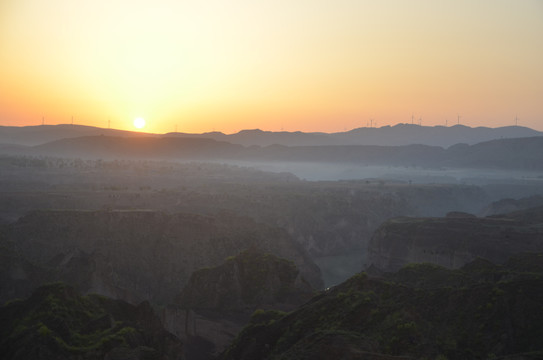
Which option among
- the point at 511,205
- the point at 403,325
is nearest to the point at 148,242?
the point at 403,325

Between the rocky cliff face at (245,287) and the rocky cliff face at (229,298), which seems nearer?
the rocky cliff face at (229,298)

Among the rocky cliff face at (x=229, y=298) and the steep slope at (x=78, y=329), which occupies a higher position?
the steep slope at (x=78, y=329)

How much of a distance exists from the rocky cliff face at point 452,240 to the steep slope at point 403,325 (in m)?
40.2

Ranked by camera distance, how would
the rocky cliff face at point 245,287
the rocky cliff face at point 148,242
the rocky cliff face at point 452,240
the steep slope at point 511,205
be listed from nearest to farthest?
1. the rocky cliff face at point 245,287
2. the rocky cliff face at point 148,242
3. the rocky cliff face at point 452,240
4. the steep slope at point 511,205

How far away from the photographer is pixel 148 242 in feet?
250

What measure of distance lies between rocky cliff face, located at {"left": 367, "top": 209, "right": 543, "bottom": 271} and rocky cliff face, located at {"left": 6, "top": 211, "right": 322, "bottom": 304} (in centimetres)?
1401

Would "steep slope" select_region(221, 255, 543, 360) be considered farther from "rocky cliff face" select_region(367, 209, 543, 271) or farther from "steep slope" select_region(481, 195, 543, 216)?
"steep slope" select_region(481, 195, 543, 216)

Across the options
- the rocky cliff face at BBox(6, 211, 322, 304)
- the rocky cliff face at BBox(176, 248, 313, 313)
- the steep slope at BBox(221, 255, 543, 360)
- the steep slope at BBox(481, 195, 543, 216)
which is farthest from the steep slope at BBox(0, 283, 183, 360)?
the steep slope at BBox(481, 195, 543, 216)

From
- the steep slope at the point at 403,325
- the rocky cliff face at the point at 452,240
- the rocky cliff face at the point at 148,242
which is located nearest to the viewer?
the steep slope at the point at 403,325

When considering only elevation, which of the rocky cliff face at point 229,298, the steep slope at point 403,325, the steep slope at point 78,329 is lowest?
the rocky cliff face at point 229,298

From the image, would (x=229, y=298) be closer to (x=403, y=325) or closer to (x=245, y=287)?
(x=245, y=287)

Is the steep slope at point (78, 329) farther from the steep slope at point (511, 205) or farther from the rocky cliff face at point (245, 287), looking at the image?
the steep slope at point (511, 205)

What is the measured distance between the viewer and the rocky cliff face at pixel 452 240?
243 ft

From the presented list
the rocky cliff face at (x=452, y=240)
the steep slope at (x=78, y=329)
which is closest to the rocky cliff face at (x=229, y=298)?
the steep slope at (x=78, y=329)
